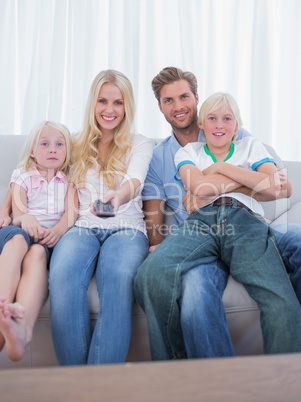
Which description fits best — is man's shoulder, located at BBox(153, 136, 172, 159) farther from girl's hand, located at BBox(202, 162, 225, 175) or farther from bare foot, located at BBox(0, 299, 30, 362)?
bare foot, located at BBox(0, 299, 30, 362)

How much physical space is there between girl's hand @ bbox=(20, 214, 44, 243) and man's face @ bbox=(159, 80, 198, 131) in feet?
2.51

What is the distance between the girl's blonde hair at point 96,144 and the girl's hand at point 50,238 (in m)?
0.24

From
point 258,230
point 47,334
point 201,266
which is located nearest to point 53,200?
point 47,334

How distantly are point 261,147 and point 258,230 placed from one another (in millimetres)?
400

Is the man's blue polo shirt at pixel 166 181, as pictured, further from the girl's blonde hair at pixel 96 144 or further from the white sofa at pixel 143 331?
the white sofa at pixel 143 331

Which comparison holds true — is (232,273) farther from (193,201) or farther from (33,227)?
(33,227)

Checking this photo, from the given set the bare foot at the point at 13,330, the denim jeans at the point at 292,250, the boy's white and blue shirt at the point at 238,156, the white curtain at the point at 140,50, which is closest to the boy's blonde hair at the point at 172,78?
the boy's white and blue shirt at the point at 238,156

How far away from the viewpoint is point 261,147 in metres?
1.58

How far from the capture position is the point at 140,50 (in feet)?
8.05

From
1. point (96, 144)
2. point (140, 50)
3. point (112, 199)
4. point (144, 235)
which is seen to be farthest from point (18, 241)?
point (140, 50)

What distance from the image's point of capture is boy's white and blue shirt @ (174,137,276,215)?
1.53 metres

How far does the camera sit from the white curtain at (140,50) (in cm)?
244

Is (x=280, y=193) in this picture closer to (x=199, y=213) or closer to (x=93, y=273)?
(x=199, y=213)

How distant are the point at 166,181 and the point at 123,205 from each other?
0.84 feet
